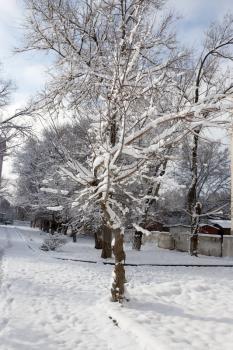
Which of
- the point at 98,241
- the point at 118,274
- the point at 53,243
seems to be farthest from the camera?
the point at 98,241

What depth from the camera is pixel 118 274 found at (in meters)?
10.3

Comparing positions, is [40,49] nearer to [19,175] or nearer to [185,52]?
[185,52]

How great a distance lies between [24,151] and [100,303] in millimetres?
50653

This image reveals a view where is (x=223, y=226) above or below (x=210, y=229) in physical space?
above

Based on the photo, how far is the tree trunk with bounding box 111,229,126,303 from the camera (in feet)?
33.4

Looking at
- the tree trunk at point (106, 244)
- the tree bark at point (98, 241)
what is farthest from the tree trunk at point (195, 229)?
the tree trunk at point (106, 244)

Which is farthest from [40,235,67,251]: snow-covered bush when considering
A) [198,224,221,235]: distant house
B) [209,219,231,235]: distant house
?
[209,219,231,235]: distant house

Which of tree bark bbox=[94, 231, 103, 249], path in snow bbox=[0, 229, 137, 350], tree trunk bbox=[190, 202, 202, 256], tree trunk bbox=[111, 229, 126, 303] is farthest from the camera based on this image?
tree bark bbox=[94, 231, 103, 249]

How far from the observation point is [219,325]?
8109 millimetres

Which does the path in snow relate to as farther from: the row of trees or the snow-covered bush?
the snow-covered bush

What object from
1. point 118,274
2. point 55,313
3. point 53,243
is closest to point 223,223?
point 53,243

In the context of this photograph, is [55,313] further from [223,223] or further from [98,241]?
[223,223]

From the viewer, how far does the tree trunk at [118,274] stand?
10195 millimetres

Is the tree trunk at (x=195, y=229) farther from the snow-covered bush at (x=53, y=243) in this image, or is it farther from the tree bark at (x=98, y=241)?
the snow-covered bush at (x=53, y=243)
